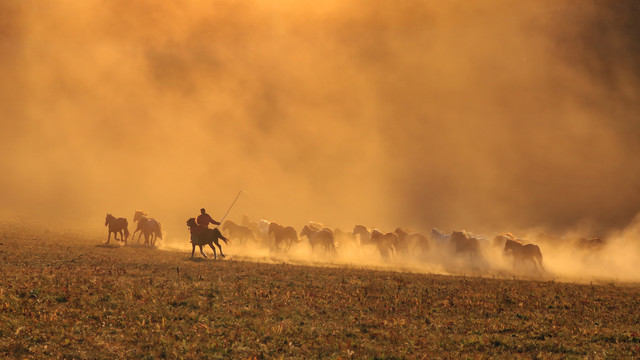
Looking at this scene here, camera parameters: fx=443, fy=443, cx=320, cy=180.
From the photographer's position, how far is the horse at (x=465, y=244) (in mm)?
40625

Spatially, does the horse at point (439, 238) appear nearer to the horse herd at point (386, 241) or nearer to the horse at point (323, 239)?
the horse herd at point (386, 241)

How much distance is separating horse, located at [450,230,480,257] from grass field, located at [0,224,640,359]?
18.7m

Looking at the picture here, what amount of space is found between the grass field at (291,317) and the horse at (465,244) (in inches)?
737

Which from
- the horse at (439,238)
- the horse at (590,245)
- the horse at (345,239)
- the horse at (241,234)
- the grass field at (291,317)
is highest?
the horse at (590,245)

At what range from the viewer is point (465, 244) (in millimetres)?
41000

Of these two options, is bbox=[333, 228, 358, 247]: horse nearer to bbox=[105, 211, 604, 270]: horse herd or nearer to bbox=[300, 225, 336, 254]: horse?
bbox=[105, 211, 604, 270]: horse herd

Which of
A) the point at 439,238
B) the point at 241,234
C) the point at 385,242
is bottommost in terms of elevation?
the point at 241,234

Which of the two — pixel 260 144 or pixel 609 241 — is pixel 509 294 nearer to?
pixel 609 241

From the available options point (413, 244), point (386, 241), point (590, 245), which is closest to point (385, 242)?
point (386, 241)

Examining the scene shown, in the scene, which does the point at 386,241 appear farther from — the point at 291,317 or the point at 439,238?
the point at 291,317

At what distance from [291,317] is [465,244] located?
30.0 meters

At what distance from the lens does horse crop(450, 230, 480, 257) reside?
40625 mm

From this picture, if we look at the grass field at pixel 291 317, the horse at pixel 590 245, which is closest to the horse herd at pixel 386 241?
the horse at pixel 590 245

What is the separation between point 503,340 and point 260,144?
166483 millimetres
